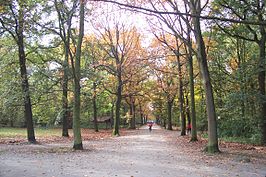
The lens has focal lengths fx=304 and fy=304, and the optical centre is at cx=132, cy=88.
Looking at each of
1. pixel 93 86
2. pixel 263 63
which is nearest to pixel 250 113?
pixel 263 63

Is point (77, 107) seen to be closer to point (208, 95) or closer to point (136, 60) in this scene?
point (208, 95)

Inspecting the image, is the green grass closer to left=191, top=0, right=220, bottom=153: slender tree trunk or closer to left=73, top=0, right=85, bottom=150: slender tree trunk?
left=73, top=0, right=85, bottom=150: slender tree trunk

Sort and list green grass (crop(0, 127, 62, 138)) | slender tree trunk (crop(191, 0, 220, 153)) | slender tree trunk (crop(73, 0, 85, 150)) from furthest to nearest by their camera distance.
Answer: green grass (crop(0, 127, 62, 138)), slender tree trunk (crop(73, 0, 85, 150)), slender tree trunk (crop(191, 0, 220, 153))

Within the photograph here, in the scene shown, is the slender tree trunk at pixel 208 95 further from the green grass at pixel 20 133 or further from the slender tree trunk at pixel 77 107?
the green grass at pixel 20 133

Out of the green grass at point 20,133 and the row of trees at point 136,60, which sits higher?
the row of trees at point 136,60

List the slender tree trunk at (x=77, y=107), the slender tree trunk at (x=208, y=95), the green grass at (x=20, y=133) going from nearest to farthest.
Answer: the slender tree trunk at (x=208, y=95) → the slender tree trunk at (x=77, y=107) → the green grass at (x=20, y=133)

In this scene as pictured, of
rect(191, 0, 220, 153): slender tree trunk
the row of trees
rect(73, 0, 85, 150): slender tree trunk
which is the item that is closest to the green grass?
the row of trees

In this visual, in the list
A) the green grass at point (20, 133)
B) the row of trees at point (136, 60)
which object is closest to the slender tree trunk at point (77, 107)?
the row of trees at point (136, 60)

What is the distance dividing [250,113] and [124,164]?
17784mm

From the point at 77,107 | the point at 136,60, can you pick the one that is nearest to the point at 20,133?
the point at 136,60

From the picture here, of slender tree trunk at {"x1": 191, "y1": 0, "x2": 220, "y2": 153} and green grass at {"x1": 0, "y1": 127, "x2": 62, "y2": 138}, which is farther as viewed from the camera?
green grass at {"x1": 0, "y1": 127, "x2": 62, "y2": 138}

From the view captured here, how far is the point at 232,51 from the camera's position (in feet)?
108

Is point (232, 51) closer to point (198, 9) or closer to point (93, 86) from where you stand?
point (93, 86)

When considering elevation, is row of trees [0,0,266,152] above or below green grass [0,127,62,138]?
above
